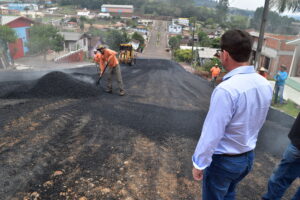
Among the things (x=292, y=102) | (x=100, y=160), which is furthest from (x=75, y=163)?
(x=292, y=102)

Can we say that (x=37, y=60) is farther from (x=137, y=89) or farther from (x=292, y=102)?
(x=292, y=102)

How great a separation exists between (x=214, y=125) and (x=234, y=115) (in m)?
0.16

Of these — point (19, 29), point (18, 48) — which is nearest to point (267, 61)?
point (18, 48)

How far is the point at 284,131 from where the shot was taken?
5.17 m

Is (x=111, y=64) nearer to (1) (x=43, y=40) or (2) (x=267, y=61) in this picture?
(2) (x=267, y=61)

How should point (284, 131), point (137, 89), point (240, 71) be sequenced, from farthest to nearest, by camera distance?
point (137, 89) < point (284, 131) < point (240, 71)

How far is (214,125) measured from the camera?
5.11ft

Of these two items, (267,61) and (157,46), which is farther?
(157,46)

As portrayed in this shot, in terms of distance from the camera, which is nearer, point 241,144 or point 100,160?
point 241,144

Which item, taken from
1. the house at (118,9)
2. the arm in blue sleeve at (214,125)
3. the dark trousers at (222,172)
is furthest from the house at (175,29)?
the arm in blue sleeve at (214,125)

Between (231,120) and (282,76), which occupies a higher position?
(231,120)

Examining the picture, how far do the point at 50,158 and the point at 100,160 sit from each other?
64 cm

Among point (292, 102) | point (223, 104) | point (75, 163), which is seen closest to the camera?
point (223, 104)

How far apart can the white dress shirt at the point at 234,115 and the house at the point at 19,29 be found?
103 ft
